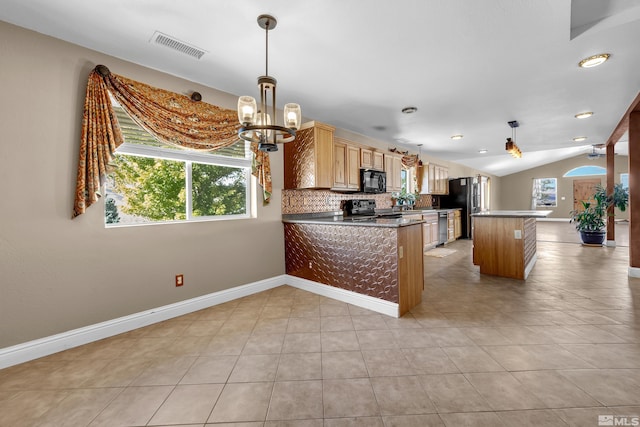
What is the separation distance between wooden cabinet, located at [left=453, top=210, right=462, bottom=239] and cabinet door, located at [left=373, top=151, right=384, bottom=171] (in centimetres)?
348

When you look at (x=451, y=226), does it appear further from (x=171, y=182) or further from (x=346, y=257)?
(x=171, y=182)

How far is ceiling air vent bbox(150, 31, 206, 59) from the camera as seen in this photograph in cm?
214

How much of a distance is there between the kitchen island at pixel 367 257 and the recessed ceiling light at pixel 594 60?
2.13 metres

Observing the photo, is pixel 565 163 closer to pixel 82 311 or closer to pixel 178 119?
pixel 178 119

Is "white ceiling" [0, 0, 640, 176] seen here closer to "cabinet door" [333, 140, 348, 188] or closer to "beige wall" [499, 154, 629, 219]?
"cabinet door" [333, 140, 348, 188]

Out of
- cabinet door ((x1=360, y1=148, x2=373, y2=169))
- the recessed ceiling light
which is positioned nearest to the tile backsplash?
cabinet door ((x1=360, y1=148, x2=373, y2=169))

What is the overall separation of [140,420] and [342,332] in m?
1.50

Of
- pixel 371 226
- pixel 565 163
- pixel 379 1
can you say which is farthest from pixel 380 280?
pixel 565 163

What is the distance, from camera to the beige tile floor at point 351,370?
4.76 ft

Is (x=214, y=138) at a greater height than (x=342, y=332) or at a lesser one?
greater

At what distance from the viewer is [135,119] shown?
243cm

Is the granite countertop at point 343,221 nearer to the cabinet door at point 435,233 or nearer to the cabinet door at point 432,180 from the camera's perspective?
the cabinet door at point 435,233

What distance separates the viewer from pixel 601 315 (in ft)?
8.51

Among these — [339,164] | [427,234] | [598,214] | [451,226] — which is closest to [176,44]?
[339,164]
